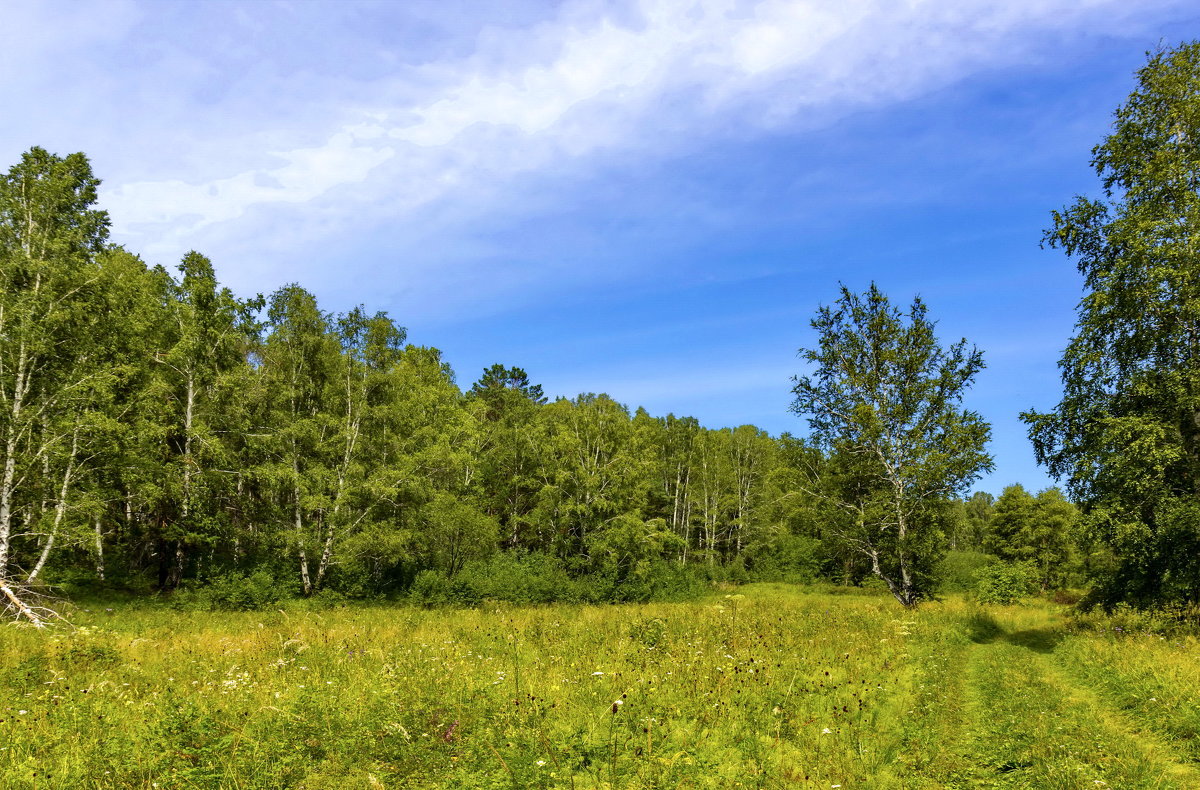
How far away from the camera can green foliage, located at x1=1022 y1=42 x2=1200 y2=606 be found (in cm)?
1453

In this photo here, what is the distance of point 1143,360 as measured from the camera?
52.8ft

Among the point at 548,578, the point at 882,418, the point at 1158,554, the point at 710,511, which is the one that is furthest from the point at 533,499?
the point at 1158,554

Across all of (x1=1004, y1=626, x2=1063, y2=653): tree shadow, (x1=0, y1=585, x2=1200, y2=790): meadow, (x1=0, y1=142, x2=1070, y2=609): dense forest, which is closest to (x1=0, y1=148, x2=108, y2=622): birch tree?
(x1=0, y1=142, x2=1070, y2=609): dense forest

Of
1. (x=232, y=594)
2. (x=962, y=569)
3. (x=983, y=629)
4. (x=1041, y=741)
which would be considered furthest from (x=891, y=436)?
(x=962, y=569)

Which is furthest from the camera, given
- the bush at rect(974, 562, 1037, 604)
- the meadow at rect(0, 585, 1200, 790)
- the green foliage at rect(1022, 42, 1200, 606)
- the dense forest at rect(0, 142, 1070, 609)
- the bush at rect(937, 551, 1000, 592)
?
the bush at rect(937, 551, 1000, 592)

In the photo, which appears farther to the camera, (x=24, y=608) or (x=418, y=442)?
(x=418, y=442)

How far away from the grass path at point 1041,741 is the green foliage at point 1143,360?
18.3 feet

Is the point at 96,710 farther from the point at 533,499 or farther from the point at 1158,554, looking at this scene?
the point at 533,499

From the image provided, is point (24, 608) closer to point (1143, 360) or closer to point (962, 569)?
point (1143, 360)

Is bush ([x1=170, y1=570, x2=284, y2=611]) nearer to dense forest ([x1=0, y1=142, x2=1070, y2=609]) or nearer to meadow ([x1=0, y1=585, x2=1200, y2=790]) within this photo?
dense forest ([x1=0, y1=142, x2=1070, y2=609])

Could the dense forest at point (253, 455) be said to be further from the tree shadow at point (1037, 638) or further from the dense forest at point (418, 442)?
the tree shadow at point (1037, 638)

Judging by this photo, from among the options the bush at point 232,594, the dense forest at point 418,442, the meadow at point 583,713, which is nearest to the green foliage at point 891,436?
the dense forest at point 418,442

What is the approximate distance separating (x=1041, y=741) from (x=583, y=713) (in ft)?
19.4

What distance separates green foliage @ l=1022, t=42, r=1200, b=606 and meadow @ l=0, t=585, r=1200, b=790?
10.3 feet
